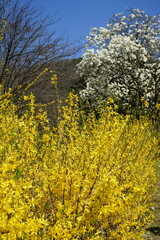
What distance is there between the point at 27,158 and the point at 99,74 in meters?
11.3

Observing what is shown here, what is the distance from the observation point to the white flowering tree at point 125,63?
13062 mm

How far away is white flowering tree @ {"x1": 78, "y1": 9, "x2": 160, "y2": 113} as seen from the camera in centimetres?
1306

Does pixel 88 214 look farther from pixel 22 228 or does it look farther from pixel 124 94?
pixel 124 94

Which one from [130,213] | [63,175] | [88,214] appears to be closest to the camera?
[88,214]

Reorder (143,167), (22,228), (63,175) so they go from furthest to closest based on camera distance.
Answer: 1. (143,167)
2. (63,175)
3. (22,228)

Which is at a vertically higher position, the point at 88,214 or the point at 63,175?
the point at 63,175

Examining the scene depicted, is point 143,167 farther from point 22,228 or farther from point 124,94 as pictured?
point 124,94

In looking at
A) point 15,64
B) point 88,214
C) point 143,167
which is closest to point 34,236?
point 88,214

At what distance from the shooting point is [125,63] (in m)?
13.3

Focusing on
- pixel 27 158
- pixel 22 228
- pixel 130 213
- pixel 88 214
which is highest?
pixel 27 158

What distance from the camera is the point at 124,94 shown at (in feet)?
45.1

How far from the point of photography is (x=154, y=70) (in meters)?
13.2

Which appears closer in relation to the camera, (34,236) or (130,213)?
(34,236)

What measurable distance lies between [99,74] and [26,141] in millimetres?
11385
